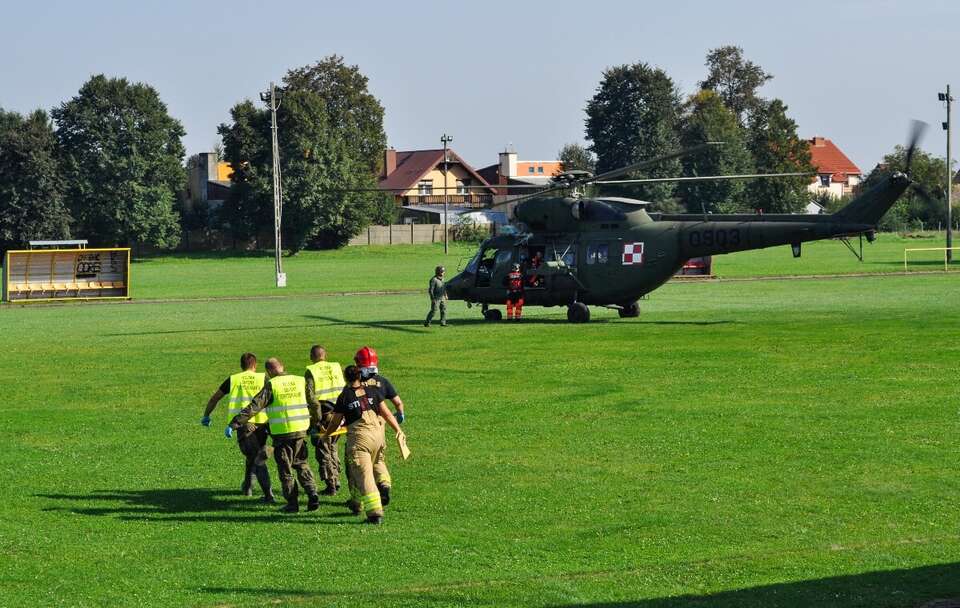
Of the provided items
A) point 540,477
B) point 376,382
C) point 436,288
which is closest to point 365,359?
point 376,382

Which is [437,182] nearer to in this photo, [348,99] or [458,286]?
[348,99]

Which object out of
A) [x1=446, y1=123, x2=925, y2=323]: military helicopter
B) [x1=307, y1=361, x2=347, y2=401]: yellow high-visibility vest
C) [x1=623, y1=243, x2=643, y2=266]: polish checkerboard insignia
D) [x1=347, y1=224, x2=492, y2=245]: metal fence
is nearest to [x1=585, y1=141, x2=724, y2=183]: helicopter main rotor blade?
[x1=446, y1=123, x2=925, y2=323]: military helicopter

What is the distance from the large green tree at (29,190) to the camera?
9844 centimetres

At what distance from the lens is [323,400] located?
17.1 metres

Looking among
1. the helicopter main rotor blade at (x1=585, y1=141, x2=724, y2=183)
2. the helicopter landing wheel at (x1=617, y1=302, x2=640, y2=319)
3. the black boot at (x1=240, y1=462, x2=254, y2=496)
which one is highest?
the helicopter main rotor blade at (x1=585, y1=141, x2=724, y2=183)

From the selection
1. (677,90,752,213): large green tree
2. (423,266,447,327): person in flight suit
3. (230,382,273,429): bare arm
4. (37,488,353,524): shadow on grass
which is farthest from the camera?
(677,90,752,213): large green tree

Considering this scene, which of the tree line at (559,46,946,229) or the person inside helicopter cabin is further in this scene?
the tree line at (559,46,946,229)

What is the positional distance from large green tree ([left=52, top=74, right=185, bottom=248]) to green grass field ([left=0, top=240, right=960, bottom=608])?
6876cm

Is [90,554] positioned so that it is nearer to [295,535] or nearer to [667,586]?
[295,535]

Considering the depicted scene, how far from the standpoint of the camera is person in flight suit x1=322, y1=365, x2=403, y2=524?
50.5ft

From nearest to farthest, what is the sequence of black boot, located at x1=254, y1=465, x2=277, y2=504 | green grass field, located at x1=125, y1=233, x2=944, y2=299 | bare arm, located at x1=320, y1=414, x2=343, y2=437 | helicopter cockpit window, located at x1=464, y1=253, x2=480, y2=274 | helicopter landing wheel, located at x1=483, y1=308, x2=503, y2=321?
bare arm, located at x1=320, y1=414, x2=343, y2=437, black boot, located at x1=254, y1=465, x2=277, y2=504, helicopter cockpit window, located at x1=464, y1=253, x2=480, y2=274, helicopter landing wheel, located at x1=483, y1=308, x2=503, y2=321, green grass field, located at x1=125, y1=233, x2=944, y2=299

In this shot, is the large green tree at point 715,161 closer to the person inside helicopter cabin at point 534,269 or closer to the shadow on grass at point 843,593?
the person inside helicopter cabin at point 534,269

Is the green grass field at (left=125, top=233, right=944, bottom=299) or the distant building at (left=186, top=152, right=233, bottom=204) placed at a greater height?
the distant building at (left=186, top=152, right=233, bottom=204)

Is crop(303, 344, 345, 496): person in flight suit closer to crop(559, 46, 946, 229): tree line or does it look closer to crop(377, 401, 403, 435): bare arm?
crop(377, 401, 403, 435): bare arm
